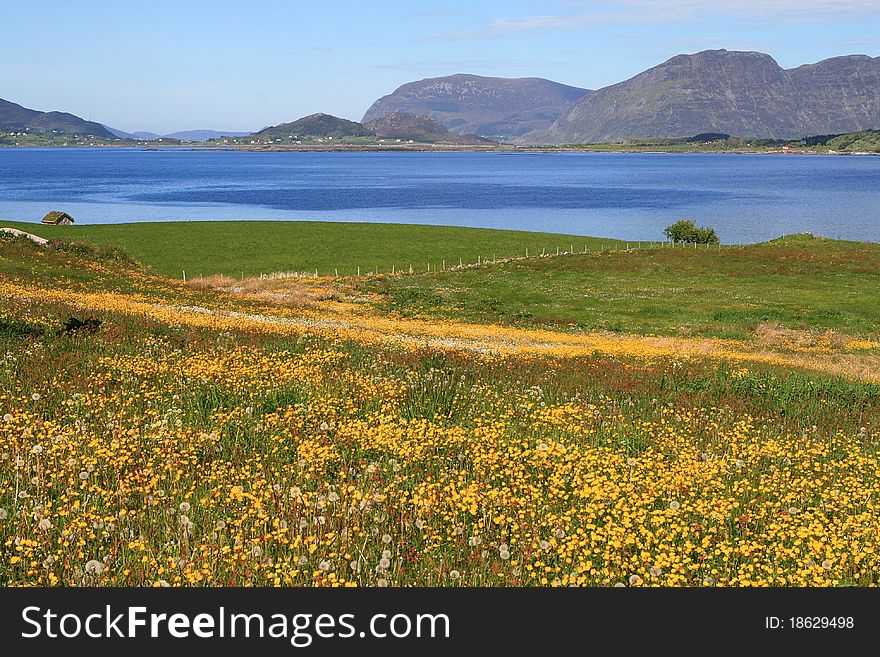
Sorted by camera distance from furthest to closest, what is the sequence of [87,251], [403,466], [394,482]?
[87,251] < [403,466] < [394,482]

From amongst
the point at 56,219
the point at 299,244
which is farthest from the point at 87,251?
the point at 56,219

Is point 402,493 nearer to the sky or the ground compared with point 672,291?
nearer to the sky

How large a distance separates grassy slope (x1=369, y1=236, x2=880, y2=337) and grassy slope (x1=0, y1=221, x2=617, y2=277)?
619 inches

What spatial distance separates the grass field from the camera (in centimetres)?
870

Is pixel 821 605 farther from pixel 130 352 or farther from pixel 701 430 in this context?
pixel 130 352

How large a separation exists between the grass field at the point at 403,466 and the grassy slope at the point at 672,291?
2540cm

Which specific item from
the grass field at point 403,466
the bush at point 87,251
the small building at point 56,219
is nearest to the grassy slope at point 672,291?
the bush at point 87,251

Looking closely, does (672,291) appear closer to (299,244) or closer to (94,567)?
(299,244)

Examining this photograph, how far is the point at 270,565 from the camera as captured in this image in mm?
8117

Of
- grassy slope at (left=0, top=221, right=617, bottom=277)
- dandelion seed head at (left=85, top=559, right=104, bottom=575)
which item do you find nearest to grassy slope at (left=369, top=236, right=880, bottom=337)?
grassy slope at (left=0, top=221, right=617, bottom=277)

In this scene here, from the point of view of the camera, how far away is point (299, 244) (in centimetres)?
9650

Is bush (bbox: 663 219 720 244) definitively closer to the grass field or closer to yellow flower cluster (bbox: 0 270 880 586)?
the grass field

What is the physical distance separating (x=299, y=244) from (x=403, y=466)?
87.7 m

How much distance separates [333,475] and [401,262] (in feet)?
240
